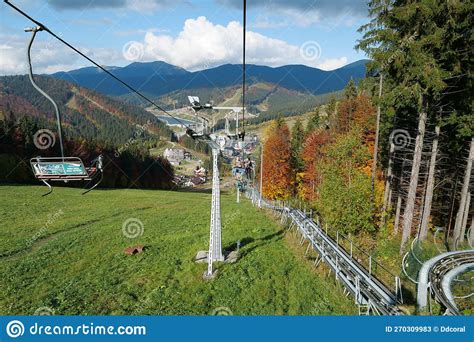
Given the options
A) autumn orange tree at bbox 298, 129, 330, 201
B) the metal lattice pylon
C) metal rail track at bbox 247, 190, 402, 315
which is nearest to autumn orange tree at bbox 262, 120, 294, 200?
autumn orange tree at bbox 298, 129, 330, 201

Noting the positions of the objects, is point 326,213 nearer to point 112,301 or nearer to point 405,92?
point 405,92

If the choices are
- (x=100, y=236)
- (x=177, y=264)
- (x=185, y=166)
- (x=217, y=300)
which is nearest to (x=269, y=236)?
(x=177, y=264)

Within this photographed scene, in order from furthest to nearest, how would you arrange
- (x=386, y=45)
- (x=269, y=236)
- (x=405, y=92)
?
(x=269, y=236) < (x=386, y=45) < (x=405, y=92)

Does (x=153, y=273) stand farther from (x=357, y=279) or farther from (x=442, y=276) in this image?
(x=442, y=276)

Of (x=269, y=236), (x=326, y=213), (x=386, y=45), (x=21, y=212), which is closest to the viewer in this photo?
(x=386, y=45)

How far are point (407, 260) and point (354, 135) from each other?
17.2 metres

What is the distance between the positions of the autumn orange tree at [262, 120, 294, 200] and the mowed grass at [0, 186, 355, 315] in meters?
20.5

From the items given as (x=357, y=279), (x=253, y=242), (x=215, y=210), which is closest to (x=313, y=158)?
(x=253, y=242)

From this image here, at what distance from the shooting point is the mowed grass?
50.2 feet

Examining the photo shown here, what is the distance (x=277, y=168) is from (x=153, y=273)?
117 feet

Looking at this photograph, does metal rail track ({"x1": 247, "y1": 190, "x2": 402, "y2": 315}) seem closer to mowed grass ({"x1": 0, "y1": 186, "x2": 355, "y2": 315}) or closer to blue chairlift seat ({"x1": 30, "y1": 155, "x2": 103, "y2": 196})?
mowed grass ({"x1": 0, "y1": 186, "x2": 355, "y2": 315})

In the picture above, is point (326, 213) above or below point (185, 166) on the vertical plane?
above

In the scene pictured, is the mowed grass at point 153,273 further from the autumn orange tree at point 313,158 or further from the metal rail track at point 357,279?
the autumn orange tree at point 313,158

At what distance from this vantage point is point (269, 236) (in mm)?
25797
